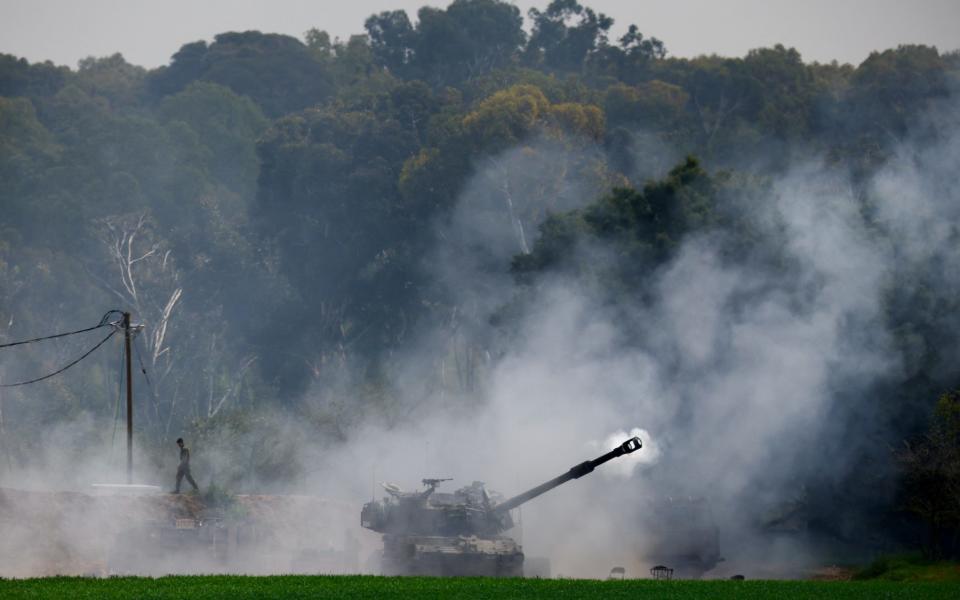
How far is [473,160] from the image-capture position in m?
112

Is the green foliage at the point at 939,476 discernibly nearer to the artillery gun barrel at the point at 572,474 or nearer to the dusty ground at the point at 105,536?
the artillery gun barrel at the point at 572,474

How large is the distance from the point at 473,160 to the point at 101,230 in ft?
78.7

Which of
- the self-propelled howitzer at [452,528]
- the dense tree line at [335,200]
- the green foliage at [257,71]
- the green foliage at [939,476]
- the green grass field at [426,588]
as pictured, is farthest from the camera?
the green foliage at [257,71]

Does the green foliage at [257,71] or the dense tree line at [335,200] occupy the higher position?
the green foliage at [257,71]

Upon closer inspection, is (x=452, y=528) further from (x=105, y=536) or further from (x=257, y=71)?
(x=257, y=71)

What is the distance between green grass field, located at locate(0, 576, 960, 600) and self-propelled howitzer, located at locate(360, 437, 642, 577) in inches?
128

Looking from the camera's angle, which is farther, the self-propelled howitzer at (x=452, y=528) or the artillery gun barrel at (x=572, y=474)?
the self-propelled howitzer at (x=452, y=528)

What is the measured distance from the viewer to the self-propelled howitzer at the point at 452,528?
153 ft

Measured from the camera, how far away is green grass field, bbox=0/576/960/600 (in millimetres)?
38906

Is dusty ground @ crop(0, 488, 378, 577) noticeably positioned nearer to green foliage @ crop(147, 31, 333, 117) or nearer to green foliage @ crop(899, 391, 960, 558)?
green foliage @ crop(899, 391, 960, 558)

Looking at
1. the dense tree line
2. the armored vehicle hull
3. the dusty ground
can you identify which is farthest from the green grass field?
the dense tree line

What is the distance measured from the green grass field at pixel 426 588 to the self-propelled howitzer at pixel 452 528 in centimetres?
324

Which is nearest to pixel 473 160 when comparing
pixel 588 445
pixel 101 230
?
pixel 101 230


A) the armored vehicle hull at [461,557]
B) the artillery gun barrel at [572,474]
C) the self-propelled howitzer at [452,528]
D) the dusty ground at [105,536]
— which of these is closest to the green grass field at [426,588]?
the armored vehicle hull at [461,557]
